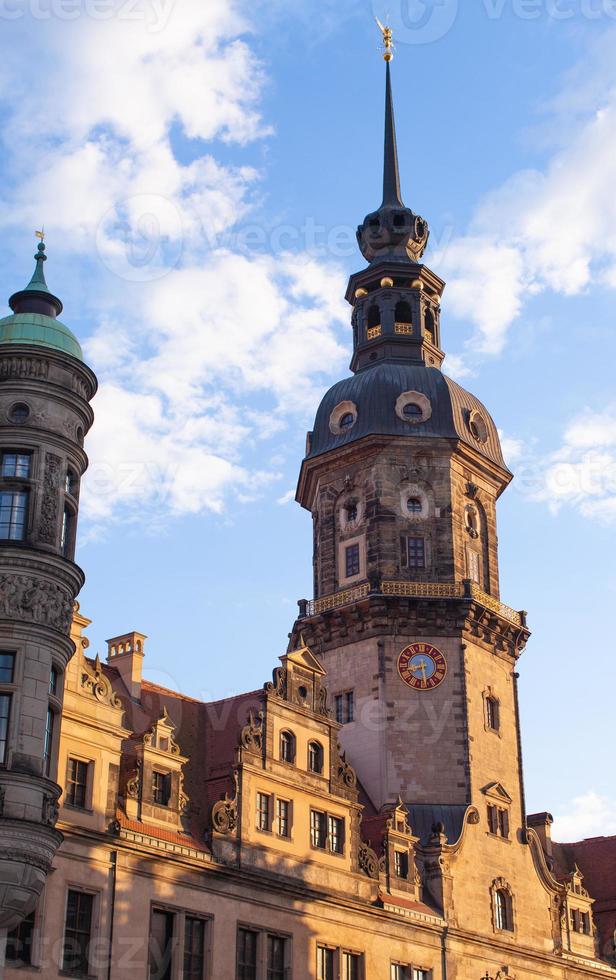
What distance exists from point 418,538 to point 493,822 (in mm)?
11761

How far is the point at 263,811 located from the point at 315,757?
3881 mm

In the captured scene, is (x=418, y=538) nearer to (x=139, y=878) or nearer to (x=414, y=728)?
(x=414, y=728)

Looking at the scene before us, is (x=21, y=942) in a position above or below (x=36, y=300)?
below

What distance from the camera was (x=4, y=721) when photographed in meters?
35.2

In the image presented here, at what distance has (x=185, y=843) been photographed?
4288 centimetres

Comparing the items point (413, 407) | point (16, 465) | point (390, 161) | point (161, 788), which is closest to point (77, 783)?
point (161, 788)

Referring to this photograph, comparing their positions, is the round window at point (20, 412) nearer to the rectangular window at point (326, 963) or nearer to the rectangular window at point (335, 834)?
the rectangular window at point (335, 834)

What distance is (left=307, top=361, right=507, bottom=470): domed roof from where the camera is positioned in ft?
206

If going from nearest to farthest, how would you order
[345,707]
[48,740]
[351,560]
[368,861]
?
[48,740], [368,861], [345,707], [351,560]

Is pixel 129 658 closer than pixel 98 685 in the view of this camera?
No

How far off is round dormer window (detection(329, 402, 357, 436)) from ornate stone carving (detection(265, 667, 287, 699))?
16.4m

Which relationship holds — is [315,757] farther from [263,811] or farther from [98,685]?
[98,685]

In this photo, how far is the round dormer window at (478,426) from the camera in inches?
2527

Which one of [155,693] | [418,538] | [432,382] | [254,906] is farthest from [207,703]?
[432,382]
